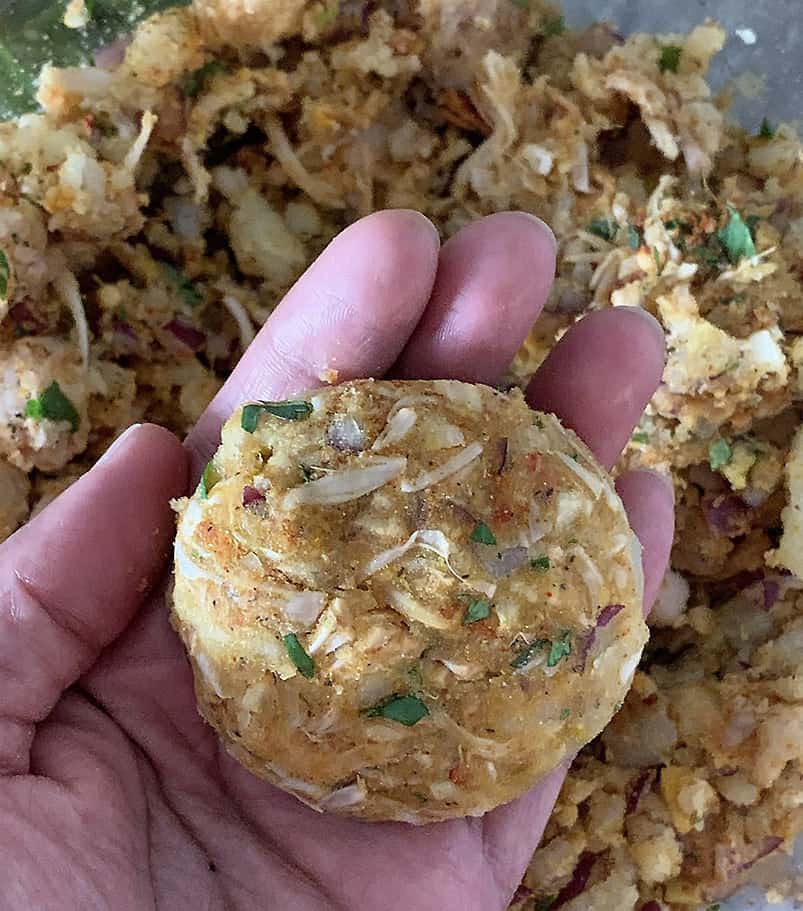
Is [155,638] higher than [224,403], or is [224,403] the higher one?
[224,403]

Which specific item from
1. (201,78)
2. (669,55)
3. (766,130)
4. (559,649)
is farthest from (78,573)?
(766,130)

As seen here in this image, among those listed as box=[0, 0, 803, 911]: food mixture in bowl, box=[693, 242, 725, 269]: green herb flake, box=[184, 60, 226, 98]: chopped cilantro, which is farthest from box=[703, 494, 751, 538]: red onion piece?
box=[184, 60, 226, 98]: chopped cilantro

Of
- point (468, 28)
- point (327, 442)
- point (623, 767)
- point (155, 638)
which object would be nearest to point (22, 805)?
point (155, 638)

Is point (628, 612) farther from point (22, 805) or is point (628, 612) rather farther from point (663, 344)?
point (22, 805)

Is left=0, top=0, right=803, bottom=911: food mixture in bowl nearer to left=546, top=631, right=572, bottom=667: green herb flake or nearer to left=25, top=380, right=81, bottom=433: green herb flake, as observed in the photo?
left=25, top=380, right=81, bottom=433: green herb flake

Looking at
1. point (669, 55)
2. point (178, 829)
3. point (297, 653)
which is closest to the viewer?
point (297, 653)

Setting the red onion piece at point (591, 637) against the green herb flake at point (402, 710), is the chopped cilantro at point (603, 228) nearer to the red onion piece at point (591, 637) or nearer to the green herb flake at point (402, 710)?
the red onion piece at point (591, 637)

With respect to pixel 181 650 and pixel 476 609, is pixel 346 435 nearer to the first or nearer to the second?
pixel 476 609
